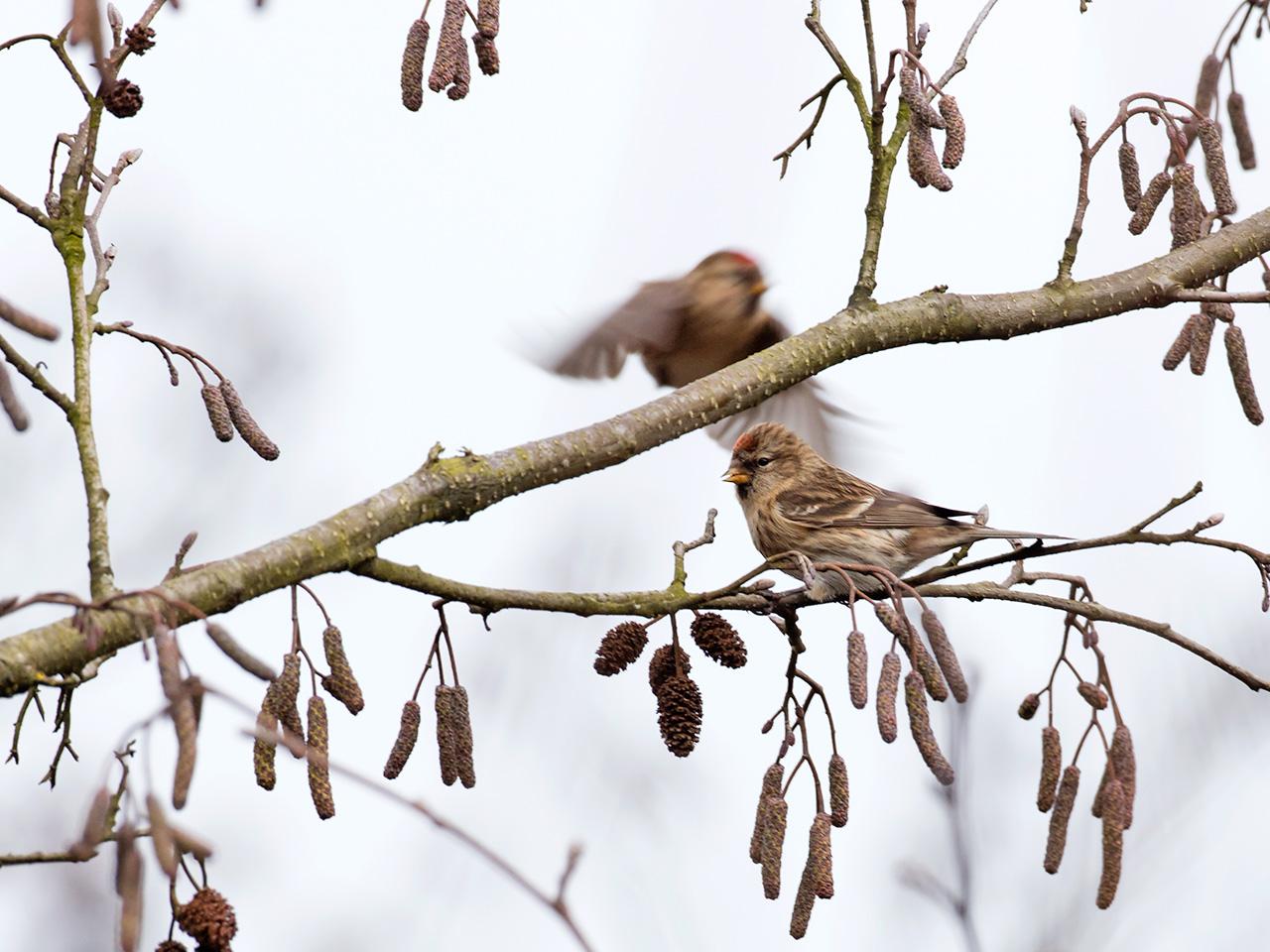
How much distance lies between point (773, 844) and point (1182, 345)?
1.80 metres

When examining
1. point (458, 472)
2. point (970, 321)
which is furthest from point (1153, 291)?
point (458, 472)

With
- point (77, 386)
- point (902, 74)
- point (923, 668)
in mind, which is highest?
point (902, 74)

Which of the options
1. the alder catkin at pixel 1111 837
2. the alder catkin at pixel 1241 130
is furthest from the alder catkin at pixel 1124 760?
the alder catkin at pixel 1241 130

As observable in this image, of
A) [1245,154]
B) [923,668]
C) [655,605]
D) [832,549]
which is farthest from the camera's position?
[832,549]

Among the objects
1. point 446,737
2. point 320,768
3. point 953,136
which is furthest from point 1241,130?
point 320,768

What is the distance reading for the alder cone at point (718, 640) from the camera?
11.1 feet

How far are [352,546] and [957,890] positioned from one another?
1.27 metres

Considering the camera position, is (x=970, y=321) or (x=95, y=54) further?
(x=970, y=321)

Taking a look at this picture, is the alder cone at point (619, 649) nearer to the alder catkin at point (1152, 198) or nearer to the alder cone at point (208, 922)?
the alder cone at point (208, 922)

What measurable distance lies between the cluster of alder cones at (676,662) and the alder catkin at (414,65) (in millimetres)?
1087

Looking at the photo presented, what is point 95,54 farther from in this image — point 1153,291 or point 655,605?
point 1153,291

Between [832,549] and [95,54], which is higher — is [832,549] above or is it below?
above

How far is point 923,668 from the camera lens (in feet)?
8.61

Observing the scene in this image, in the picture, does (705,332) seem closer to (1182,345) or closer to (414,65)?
(1182,345)
